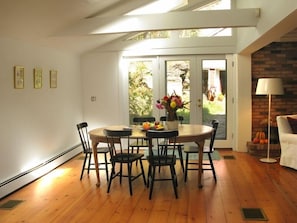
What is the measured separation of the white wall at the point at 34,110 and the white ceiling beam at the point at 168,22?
0.71 meters

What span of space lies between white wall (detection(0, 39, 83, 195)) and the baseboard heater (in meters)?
0.07

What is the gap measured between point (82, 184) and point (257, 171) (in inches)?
101

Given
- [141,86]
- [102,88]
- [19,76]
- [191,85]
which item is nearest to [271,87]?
[191,85]

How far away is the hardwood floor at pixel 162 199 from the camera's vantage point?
10.7ft

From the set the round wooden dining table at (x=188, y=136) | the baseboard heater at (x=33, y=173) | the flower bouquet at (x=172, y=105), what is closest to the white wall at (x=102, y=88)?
the baseboard heater at (x=33, y=173)

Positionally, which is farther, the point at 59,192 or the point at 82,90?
the point at 82,90

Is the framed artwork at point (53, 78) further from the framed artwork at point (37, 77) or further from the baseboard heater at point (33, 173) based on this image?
the baseboard heater at point (33, 173)

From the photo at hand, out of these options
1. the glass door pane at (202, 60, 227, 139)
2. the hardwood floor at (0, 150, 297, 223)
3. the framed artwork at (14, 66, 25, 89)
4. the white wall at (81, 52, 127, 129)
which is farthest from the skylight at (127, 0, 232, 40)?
the hardwood floor at (0, 150, 297, 223)

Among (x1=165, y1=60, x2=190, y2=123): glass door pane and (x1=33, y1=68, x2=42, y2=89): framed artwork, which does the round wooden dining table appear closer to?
(x1=33, y1=68, x2=42, y2=89): framed artwork

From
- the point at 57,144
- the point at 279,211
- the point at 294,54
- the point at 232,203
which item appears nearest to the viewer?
the point at 279,211

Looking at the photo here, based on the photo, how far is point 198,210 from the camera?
3418mm

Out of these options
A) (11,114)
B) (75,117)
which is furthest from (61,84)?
(11,114)

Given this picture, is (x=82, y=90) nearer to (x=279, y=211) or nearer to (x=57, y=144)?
(x=57, y=144)

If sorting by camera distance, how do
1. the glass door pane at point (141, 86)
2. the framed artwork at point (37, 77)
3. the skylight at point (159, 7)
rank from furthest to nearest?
the glass door pane at point (141, 86), the skylight at point (159, 7), the framed artwork at point (37, 77)
